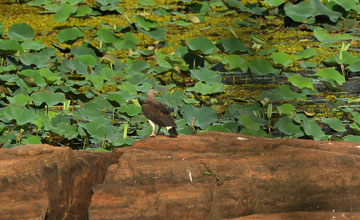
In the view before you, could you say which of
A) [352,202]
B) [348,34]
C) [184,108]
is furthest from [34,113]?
[348,34]

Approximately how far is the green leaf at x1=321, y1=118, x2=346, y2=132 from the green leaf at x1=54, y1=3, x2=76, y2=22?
10.7ft

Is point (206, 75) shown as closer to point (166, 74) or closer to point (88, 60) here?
point (166, 74)

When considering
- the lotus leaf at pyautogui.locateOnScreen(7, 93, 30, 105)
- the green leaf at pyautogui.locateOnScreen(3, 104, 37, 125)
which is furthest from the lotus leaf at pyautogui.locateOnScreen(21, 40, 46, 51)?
the green leaf at pyautogui.locateOnScreen(3, 104, 37, 125)

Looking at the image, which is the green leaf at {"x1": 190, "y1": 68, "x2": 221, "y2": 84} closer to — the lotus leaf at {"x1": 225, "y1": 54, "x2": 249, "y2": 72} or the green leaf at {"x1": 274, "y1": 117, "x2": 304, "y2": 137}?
the lotus leaf at {"x1": 225, "y1": 54, "x2": 249, "y2": 72}

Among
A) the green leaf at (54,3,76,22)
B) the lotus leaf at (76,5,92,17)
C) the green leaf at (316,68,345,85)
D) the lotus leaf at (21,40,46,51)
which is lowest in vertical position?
the lotus leaf at (76,5,92,17)

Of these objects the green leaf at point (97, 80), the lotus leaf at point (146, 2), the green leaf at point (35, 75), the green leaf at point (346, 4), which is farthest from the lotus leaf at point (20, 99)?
the green leaf at point (346, 4)

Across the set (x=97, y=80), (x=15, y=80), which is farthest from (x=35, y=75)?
(x=97, y=80)

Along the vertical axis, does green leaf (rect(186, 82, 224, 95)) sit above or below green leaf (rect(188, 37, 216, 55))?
above

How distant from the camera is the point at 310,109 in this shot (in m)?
5.83

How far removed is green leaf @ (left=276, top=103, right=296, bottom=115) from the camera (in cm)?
543

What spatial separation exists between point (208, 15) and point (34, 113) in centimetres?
381

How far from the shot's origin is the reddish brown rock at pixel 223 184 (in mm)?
3408

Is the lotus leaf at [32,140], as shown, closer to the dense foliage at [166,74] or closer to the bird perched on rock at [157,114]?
the dense foliage at [166,74]

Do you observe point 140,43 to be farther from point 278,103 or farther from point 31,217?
point 31,217
